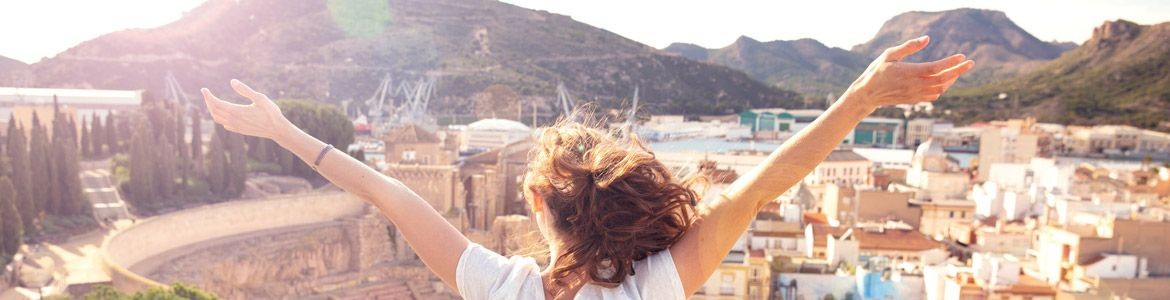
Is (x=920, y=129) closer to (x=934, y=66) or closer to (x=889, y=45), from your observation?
(x=889, y=45)

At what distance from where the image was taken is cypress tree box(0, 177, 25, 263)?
8750 millimetres

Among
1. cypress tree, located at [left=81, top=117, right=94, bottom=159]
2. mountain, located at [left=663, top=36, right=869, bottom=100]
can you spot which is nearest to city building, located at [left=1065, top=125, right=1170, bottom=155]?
mountain, located at [left=663, top=36, right=869, bottom=100]

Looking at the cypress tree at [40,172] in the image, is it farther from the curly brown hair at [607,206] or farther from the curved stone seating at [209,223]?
the curly brown hair at [607,206]

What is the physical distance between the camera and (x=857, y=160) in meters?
16.9

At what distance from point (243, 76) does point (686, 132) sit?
15175 mm

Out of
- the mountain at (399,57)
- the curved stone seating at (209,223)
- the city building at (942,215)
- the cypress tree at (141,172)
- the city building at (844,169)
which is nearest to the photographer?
the curved stone seating at (209,223)

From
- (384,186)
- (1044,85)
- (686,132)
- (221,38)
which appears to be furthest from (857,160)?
(221,38)

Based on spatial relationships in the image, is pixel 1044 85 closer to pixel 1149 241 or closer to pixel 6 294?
pixel 1149 241

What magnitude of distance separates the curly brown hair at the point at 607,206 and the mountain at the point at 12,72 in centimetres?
1774

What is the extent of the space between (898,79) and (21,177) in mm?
11586

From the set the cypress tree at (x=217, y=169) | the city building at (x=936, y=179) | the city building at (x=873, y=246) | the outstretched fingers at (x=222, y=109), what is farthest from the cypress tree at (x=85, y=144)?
the outstretched fingers at (x=222, y=109)

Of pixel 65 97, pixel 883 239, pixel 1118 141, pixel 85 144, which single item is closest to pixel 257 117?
pixel 883 239

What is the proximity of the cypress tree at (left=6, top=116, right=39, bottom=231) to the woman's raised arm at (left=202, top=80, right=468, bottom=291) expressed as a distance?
10.7 metres

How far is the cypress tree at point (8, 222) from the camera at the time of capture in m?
8.75
